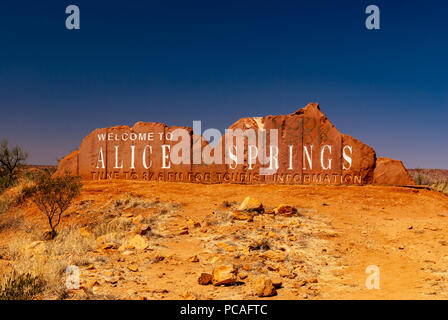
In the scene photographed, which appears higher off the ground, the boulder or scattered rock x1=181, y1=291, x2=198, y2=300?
the boulder

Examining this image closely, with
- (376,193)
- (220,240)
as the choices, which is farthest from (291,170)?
(220,240)

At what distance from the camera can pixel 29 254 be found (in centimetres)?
736

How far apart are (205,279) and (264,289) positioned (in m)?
1.01

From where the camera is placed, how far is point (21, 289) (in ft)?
16.3

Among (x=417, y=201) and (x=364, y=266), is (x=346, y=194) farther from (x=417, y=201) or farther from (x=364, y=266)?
(x=364, y=266)

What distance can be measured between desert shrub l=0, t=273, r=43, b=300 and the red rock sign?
34.4 feet

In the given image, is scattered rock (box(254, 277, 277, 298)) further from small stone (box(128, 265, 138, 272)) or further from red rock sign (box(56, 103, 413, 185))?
red rock sign (box(56, 103, 413, 185))

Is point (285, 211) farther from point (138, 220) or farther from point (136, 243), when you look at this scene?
point (136, 243)

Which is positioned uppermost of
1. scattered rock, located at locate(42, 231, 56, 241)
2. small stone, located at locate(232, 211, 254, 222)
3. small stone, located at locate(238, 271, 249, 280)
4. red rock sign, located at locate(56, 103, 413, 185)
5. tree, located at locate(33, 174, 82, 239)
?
red rock sign, located at locate(56, 103, 413, 185)

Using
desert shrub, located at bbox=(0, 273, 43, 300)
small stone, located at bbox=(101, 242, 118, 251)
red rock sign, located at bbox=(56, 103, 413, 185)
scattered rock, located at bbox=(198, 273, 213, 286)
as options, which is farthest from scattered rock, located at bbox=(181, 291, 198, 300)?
red rock sign, located at bbox=(56, 103, 413, 185)

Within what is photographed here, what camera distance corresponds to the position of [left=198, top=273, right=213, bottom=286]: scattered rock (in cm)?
541

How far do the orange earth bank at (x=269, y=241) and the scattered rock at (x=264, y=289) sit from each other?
3.1 inches

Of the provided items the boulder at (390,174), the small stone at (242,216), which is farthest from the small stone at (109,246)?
the boulder at (390,174)
